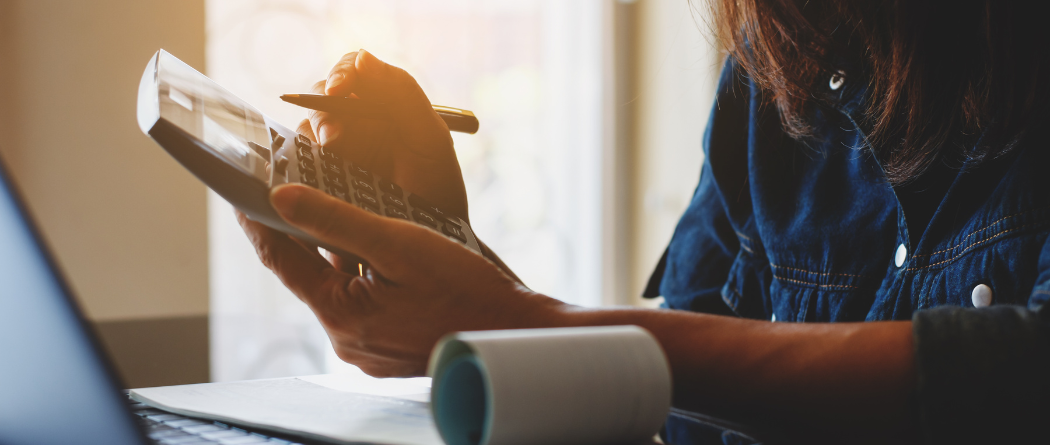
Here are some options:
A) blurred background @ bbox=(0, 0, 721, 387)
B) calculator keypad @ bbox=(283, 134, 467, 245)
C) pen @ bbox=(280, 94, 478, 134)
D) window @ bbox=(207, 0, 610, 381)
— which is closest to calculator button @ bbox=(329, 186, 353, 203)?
calculator keypad @ bbox=(283, 134, 467, 245)

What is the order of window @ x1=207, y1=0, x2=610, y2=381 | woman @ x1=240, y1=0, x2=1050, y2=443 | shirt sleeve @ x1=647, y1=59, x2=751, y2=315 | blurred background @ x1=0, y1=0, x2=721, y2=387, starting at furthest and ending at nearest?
window @ x1=207, y1=0, x2=610, y2=381 → blurred background @ x1=0, y1=0, x2=721, y2=387 → shirt sleeve @ x1=647, y1=59, x2=751, y2=315 → woman @ x1=240, y1=0, x2=1050, y2=443

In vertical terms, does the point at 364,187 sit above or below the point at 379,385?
above

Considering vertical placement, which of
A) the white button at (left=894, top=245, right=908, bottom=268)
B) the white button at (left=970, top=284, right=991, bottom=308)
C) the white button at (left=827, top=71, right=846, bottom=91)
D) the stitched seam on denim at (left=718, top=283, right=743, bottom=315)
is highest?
the white button at (left=827, top=71, right=846, bottom=91)

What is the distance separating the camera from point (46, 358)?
201mm

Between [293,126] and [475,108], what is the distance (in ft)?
1.50

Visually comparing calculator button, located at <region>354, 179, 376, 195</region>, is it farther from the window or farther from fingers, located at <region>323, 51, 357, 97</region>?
the window

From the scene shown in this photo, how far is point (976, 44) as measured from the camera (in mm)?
440

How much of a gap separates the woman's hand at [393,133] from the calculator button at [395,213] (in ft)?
0.34

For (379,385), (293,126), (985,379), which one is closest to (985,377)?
(985,379)

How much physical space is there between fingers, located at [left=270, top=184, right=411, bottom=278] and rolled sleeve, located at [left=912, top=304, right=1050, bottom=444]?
0.80 feet

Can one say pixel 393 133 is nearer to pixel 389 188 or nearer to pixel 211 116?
pixel 389 188

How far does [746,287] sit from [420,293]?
0.38 m

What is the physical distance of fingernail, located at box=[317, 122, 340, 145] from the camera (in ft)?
1.72

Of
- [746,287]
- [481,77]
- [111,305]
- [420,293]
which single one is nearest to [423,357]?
[420,293]
